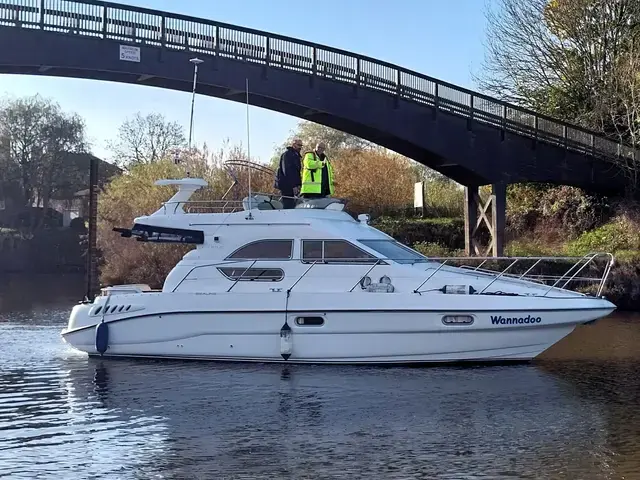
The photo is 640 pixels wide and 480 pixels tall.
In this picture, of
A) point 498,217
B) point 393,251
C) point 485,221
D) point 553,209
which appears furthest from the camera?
point 553,209

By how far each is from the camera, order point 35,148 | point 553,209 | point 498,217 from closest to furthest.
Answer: point 498,217
point 553,209
point 35,148

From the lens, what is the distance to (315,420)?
11188 millimetres

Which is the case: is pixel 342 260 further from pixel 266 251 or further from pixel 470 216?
pixel 470 216

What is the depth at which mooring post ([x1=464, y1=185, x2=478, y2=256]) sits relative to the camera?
27.5m

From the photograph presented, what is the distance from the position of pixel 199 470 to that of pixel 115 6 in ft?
52.4

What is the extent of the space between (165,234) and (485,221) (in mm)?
13697

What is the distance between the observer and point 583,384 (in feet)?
44.5

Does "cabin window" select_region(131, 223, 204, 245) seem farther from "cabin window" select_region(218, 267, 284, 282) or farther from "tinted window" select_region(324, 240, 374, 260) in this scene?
"tinted window" select_region(324, 240, 374, 260)

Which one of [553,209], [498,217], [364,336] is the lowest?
[364,336]

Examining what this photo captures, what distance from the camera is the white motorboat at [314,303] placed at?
14.3m

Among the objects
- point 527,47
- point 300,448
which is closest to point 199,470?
point 300,448

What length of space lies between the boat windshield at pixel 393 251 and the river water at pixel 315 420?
6.73 feet

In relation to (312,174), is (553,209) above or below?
above

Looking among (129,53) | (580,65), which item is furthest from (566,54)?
(129,53)
